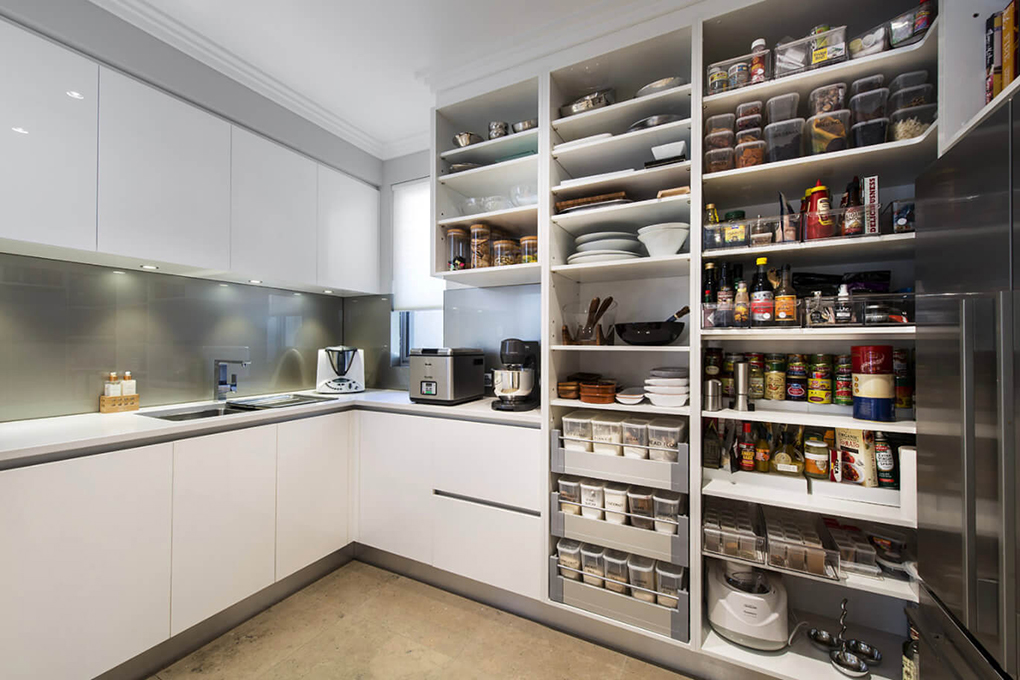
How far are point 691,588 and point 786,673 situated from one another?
14.1 inches

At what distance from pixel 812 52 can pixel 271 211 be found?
2.56 metres

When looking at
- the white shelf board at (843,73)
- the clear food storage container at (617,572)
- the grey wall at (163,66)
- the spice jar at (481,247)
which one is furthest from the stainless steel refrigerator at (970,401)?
the grey wall at (163,66)

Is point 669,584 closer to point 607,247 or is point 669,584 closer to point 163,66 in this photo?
point 607,247

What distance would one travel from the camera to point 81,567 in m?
1.37

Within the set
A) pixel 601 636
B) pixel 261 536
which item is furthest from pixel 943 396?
pixel 261 536

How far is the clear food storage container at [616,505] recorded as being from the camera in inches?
66.2

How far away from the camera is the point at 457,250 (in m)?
2.28

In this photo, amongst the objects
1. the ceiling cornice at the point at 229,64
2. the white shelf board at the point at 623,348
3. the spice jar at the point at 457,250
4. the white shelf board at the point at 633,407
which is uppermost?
the ceiling cornice at the point at 229,64

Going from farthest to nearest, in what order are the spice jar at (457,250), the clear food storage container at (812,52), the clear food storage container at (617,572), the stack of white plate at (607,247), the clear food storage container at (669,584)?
the spice jar at (457,250) → the stack of white plate at (607,247) → the clear food storage container at (617,572) → the clear food storage container at (669,584) → the clear food storage container at (812,52)

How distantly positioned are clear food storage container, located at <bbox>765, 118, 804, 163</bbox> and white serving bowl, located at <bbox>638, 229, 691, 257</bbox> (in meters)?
0.38

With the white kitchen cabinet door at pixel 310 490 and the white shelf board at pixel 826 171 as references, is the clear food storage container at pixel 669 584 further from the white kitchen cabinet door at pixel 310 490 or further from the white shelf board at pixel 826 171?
the white kitchen cabinet door at pixel 310 490

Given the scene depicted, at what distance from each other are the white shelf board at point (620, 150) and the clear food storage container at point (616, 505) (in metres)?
1.45

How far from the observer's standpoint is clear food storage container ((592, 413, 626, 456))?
170cm

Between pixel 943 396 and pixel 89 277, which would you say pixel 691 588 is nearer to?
pixel 943 396
